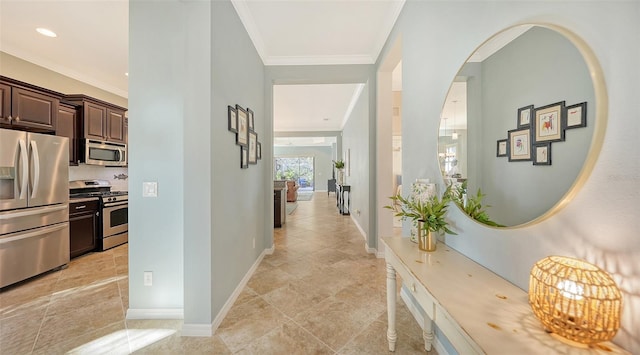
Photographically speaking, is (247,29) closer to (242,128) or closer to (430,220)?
(242,128)

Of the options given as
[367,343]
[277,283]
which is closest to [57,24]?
[277,283]

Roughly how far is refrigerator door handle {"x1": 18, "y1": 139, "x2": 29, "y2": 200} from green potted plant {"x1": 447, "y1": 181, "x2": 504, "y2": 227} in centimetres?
426

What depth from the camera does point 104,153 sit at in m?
3.85

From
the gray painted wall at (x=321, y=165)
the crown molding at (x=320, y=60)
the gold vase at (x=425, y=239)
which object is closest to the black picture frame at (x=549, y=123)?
the gold vase at (x=425, y=239)

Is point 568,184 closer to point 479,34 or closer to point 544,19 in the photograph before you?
point 544,19

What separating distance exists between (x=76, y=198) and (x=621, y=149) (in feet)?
16.7

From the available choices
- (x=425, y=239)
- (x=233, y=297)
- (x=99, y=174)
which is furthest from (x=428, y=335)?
(x=99, y=174)

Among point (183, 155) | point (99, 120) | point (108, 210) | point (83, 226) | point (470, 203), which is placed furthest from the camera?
point (99, 120)

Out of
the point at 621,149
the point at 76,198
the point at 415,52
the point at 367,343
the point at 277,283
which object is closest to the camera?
the point at 621,149

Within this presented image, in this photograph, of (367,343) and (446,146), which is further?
(367,343)

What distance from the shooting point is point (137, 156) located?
1976 millimetres

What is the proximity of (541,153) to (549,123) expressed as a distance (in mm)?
112

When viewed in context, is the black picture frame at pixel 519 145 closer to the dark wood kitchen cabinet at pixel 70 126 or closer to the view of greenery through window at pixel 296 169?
the dark wood kitchen cabinet at pixel 70 126

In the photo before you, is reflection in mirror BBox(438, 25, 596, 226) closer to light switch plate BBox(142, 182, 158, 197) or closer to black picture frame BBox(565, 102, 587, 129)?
black picture frame BBox(565, 102, 587, 129)
